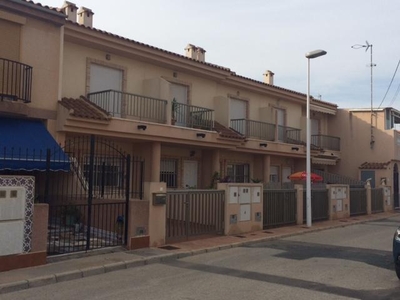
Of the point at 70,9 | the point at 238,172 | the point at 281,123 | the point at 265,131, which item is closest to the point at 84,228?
the point at 70,9

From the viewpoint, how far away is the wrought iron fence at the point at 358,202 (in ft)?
73.0

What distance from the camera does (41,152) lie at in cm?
1123

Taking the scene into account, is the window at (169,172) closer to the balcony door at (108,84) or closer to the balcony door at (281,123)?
the balcony door at (108,84)

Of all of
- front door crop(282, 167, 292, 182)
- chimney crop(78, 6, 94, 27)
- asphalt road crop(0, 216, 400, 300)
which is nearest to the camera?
asphalt road crop(0, 216, 400, 300)

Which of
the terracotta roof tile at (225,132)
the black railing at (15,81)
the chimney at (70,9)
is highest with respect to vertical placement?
the chimney at (70,9)

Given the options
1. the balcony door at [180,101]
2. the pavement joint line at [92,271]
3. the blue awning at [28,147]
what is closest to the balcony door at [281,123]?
the balcony door at [180,101]

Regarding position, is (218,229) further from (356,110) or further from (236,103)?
(356,110)

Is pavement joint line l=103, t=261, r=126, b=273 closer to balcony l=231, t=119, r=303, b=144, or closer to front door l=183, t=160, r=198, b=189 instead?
front door l=183, t=160, r=198, b=189

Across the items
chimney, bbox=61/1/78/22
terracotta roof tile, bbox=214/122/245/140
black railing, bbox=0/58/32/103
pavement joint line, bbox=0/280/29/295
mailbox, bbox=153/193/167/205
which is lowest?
pavement joint line, bbox=0/280/29/295

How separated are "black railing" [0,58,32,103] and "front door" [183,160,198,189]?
8.50m

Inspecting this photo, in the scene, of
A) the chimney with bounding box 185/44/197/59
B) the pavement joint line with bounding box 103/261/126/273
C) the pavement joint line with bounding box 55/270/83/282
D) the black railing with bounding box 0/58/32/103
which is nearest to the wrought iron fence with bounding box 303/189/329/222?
the chimney with bounding box 185/44/197/59

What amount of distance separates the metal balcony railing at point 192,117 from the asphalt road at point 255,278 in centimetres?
793

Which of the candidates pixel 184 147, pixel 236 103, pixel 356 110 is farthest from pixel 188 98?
pixel 356 110

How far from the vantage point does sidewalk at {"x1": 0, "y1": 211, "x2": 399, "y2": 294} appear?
25.4 feet
